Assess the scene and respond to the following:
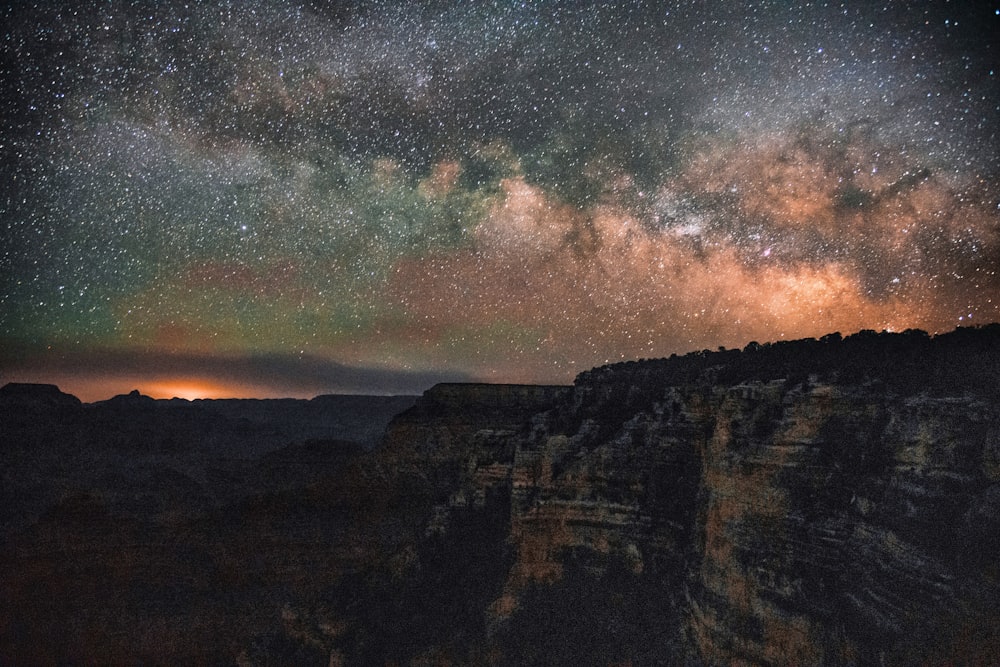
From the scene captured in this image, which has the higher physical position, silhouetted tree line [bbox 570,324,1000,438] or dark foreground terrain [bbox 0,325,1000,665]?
silhouetted tree line [bbox 570,324,1000,438]

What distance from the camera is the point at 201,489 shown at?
64.0m

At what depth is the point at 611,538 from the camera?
881 inches

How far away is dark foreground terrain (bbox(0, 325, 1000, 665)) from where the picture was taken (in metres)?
12.1

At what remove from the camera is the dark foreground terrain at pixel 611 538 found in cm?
1209

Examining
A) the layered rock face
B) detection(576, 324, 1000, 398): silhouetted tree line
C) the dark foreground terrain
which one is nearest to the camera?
the layered rock face

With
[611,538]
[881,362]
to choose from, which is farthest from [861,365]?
[611,538]

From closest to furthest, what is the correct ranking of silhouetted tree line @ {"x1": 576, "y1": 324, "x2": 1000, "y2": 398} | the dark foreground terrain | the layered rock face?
the layered rock face → the dark foreground terrain → silhouetted tree line @ {"x1": 576, "y1": 324, "x2": 1000, "y2": 398}

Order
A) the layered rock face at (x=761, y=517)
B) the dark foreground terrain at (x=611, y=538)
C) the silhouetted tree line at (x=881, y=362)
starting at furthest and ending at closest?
the silhouetted tree line at (x=881, y=362)
the dark foreground terrain at (x=611, y=538)
the layered rock face at (x=761, y=517)

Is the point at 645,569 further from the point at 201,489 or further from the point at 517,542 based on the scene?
the point at 201,489

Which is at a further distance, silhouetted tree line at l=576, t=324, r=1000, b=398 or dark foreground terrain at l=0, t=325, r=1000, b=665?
silhouetted tree line at l=576, t=324, r=1000, b=398

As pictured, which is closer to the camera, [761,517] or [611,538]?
[761,517]

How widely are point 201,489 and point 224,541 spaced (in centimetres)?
2782

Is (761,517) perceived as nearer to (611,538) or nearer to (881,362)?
(881,362)

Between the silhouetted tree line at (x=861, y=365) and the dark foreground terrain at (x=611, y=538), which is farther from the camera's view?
the silhouetted tree line at (x=861, y=365)
